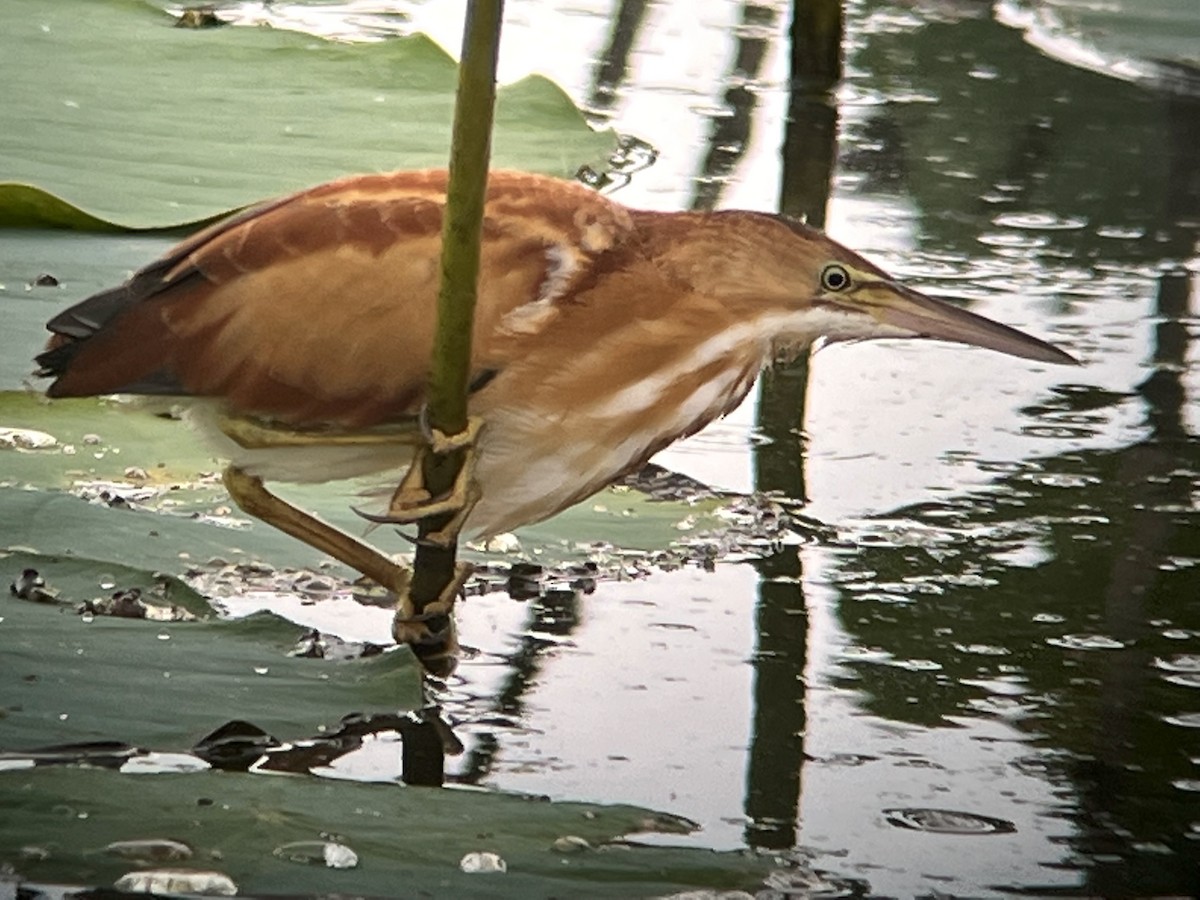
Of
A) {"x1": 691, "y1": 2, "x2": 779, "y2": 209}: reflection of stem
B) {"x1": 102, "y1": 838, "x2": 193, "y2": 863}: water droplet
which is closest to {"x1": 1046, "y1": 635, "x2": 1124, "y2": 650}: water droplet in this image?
{"x1": 102, "y1": 838, "x2": 193, "y2": 863}: water droplet

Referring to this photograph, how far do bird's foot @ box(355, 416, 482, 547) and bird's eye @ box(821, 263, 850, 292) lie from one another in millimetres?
381

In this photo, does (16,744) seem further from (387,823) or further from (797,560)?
(797,560)

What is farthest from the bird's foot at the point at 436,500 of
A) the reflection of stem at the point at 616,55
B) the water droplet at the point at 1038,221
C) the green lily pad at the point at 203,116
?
the reflection of stem at the point at 616,55

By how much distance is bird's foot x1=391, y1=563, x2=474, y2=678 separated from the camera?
2197 millimetres

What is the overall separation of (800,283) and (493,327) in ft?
1.00

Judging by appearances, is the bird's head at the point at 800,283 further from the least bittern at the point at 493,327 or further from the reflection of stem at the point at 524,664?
the reflection of stem at the point at 524,664

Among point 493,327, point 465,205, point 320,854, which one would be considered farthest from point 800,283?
point 320,854

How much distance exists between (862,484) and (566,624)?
1.93ft

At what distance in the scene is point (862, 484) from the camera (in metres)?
2.84

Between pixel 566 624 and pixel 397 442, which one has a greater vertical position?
pixel 397 442

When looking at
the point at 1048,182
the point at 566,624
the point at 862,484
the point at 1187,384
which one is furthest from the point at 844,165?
the point at 566,624

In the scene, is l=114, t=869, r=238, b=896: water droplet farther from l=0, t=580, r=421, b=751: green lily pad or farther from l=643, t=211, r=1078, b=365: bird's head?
l=643, t=211, r=1078, b=365: bird's head

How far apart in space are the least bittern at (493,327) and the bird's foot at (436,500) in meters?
0.04

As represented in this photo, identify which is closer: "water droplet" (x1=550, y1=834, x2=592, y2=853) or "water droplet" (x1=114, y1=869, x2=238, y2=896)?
"water droplet" (x1=114, y1=869, x2=238, y2=896)
